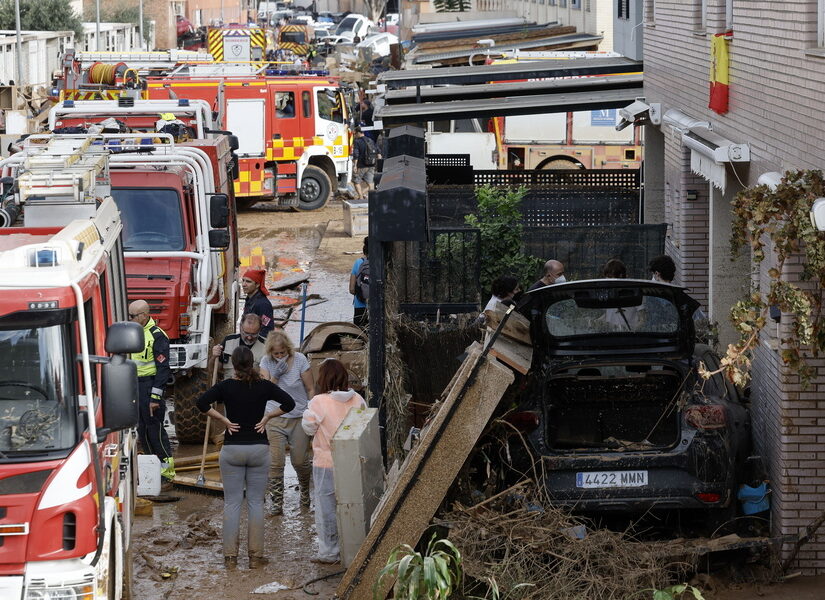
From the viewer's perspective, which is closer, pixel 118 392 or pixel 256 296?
pixel 118 392

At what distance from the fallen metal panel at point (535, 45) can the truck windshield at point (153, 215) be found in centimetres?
1994

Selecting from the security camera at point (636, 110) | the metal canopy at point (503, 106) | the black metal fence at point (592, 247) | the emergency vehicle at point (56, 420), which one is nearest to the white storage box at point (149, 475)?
the emergency vehicle at point (56, 420)

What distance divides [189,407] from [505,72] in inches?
306

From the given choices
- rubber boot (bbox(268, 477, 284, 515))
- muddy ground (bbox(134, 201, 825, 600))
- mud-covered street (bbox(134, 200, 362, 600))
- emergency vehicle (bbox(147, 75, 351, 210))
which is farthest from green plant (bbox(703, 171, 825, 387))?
emergency vehicle (bbox(147, 75, 351, 210))

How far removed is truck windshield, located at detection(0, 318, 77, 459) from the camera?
19.9 ft

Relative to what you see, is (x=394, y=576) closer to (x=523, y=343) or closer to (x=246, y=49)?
(x=523, y=343)

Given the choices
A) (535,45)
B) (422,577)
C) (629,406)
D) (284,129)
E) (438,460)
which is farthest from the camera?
(535,45)

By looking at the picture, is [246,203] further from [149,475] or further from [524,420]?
[524,420]

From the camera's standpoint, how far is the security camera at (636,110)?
1498 centimetres

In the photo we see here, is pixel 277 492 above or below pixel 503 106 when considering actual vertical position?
below

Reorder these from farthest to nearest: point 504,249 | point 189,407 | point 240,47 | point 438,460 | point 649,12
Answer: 1. point 240,47
2. point 649,12
3. point 504,249
4. point 189,407
5. point 438,460

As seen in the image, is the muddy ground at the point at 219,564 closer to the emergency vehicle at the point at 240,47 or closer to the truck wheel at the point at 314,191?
the truck wheel at the point at 314,191

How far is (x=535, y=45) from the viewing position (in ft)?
110

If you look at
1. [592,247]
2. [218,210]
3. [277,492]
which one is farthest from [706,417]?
[592,247]
